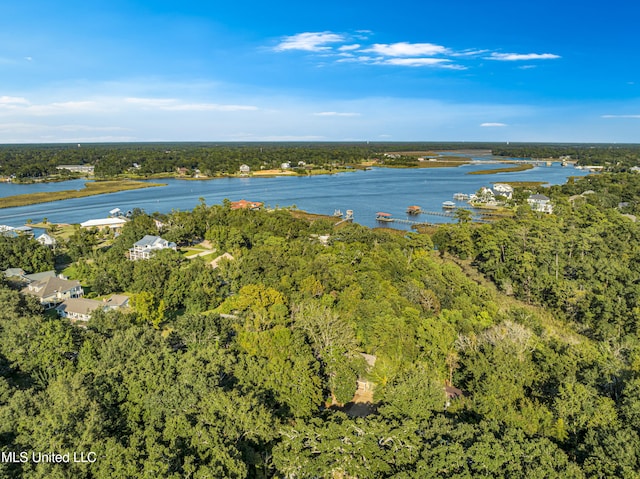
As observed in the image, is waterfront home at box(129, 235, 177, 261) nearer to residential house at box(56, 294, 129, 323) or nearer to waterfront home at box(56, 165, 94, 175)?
residential house at box(56, 294, 129, 323)

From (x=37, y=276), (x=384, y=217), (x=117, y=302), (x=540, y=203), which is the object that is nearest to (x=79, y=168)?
(x=384, y=217)

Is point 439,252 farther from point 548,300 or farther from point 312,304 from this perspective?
point 312,304

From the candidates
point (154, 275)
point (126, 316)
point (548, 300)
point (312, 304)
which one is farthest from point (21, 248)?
point (548, 300)

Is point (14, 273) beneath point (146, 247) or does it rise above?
beneath

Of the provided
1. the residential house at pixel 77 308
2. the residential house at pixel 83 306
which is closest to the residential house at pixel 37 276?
the residential house at pixel 83 306

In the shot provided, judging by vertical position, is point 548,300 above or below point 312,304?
below

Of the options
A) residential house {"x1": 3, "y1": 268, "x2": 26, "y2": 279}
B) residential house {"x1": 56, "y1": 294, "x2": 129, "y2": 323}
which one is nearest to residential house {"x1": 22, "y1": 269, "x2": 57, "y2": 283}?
residential house {"x1": 3, "y1": 268, "x2": 26, "y2": 279}

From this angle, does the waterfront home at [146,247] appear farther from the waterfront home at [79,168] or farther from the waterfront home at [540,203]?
the waterfront home at [79,168]

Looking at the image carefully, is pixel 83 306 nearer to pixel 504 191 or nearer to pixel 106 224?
pixel 106 224
